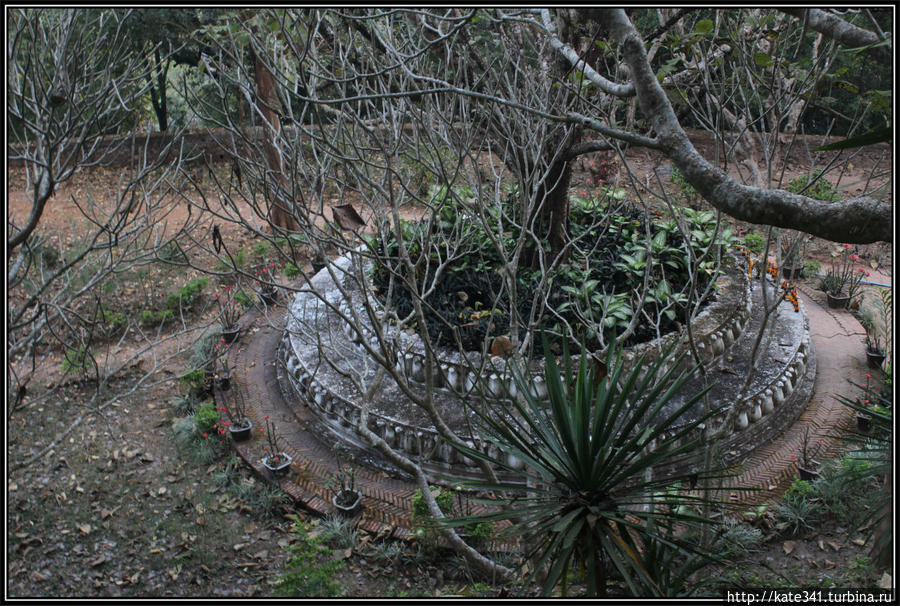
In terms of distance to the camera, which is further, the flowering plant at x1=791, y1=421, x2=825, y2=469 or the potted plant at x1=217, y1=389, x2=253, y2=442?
the potted plant at x1=217, y1=389, x2=253, y2=442

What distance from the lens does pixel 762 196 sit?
2223 millimetres

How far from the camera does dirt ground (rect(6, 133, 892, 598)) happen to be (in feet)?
14.4

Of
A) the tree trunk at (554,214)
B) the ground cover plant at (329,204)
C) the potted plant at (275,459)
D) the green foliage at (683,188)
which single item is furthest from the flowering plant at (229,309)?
the green foliage at (683,188)

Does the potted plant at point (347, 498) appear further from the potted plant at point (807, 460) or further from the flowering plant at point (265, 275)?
the potted plant at point (807, 460)

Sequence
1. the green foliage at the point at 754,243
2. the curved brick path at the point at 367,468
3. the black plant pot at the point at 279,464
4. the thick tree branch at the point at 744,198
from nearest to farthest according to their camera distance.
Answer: the thick tree branch at the point at 744,198
the curved brick path at the point at 367,468
the black plant pot at the point at 279,464
the green foliage at the point at 754,243

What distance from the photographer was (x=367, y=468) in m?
5.54

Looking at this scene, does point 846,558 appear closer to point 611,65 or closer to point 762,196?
point 762,196

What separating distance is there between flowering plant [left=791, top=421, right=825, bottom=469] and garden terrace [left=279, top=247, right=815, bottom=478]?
282mm

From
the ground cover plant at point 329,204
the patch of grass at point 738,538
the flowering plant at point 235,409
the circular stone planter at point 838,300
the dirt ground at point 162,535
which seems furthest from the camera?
the circular stone planter at point 838,300

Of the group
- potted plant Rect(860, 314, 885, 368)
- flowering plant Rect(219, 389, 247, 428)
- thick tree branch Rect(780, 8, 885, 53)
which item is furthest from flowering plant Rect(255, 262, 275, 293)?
potted plant Rect(860, 314, 885, 368)

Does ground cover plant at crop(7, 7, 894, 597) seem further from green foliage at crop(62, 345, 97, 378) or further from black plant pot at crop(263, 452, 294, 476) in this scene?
black plant pot at crop(263, 452, 294, 476)

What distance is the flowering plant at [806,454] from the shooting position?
201 inches

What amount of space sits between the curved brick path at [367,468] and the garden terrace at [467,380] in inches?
→ 5.4

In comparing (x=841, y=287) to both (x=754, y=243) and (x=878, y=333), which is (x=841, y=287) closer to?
(x=878, y=333)
